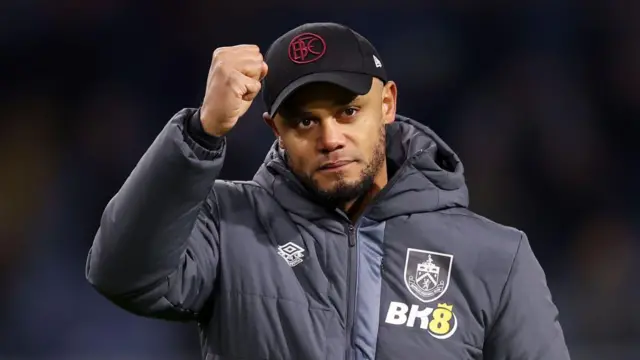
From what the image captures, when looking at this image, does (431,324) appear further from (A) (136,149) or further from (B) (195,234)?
(A) (136,149)

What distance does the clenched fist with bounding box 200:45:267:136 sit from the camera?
1262 mm

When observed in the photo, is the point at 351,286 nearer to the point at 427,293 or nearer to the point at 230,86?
the point at 427,293

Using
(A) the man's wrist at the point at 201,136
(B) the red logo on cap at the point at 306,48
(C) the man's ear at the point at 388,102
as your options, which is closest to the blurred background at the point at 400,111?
(C) the man's ear at the point at 388,102

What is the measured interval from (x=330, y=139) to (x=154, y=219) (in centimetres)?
31

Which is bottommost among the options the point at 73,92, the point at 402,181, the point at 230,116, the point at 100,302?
the point at 100,302

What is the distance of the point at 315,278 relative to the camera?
1.41 m

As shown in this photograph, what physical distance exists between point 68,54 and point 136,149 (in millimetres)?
401

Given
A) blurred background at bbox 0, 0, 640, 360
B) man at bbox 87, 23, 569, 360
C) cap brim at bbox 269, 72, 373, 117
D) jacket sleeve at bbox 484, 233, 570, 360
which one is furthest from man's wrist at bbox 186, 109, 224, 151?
blurred background at bbox 0, 0, 640, 360

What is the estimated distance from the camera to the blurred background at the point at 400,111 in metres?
2.94

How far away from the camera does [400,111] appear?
3264mm

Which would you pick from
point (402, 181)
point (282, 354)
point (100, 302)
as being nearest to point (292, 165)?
point (402, 181)

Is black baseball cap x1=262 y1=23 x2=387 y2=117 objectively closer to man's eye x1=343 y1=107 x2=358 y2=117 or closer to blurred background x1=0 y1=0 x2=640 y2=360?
man's eye x1=343 y1=107 x2=358 y2=117

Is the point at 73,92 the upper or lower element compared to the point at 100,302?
upper

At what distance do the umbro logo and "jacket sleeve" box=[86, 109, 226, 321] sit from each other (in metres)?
0.16
